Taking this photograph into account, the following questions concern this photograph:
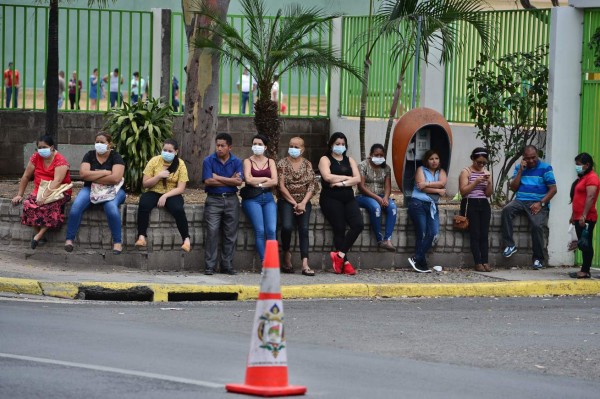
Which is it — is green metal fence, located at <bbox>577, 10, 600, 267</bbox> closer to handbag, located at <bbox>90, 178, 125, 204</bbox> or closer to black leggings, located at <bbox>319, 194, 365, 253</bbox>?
black leggings, located at <bbox>319, 194, 365, 253</bbox>

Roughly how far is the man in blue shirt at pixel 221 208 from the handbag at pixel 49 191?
1687mm

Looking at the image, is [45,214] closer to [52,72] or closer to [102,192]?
[102,192]

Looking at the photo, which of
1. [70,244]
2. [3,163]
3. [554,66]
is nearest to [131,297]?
[70,244]

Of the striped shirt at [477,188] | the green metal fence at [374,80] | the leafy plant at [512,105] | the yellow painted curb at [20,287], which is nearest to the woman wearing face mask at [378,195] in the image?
the striped shirt at [477,188]

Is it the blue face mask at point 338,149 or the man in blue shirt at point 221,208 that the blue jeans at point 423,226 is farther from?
the man in blue shirt at point 221,208

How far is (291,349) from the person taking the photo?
1034 centimetres

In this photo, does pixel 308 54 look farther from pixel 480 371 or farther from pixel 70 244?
pixel 480 371

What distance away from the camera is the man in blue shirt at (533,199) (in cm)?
1581

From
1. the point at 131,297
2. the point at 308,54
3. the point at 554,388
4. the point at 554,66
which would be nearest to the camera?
the point at 554,388

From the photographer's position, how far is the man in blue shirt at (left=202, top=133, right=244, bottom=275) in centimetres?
1480

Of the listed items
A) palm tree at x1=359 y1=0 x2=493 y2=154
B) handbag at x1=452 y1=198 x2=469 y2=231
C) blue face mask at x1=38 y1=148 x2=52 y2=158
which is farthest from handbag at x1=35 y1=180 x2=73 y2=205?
palm tree at x1=359 y1=0 x2=493 y2=154

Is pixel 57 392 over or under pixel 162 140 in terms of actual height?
under

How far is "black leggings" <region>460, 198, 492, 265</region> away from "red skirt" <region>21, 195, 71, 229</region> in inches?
198

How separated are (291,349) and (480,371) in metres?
1.58
